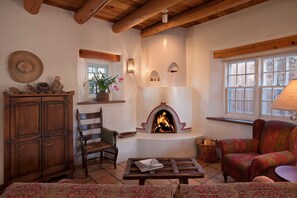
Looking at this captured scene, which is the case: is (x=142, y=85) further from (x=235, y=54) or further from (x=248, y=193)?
(x=248, y=193)

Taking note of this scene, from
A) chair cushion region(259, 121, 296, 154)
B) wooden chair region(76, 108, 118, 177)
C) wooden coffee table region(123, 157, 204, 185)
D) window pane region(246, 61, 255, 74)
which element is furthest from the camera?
window pane region(246, 61, 255, 74)

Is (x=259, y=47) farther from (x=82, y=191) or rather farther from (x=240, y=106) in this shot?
(x=82, y=191)

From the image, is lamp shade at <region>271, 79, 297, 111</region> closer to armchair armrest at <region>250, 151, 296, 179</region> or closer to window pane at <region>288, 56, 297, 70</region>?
armchair armrest at <region>250, 151, 296, 179</region>

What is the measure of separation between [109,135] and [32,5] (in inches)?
87.4

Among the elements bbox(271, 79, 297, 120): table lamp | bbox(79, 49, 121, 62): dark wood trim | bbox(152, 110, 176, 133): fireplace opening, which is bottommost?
bbox(152, 110, 176, 133): fireplace opening

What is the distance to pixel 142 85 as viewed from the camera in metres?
4.02

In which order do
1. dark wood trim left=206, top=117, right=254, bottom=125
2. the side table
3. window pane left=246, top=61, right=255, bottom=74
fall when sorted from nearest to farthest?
the side table < dark wood trim left=206, top=117, right=254, bottom=125 < window pane left=246, top=61, right=255, bottom=74

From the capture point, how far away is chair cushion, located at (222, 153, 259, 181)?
218cm

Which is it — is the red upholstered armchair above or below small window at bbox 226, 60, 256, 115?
below

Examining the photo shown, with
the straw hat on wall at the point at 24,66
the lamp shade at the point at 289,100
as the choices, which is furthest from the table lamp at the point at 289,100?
the straw hat on wall at the point at 24,66


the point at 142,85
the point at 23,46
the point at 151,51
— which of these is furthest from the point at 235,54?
the point at 23,46

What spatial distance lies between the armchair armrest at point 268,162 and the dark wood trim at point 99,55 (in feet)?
9.51

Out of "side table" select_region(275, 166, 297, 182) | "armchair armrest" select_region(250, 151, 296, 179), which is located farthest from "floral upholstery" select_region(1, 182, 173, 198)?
"armchair armrest" select_region(250, 151, 296, 179)

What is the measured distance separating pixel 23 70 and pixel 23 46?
0.36 m
